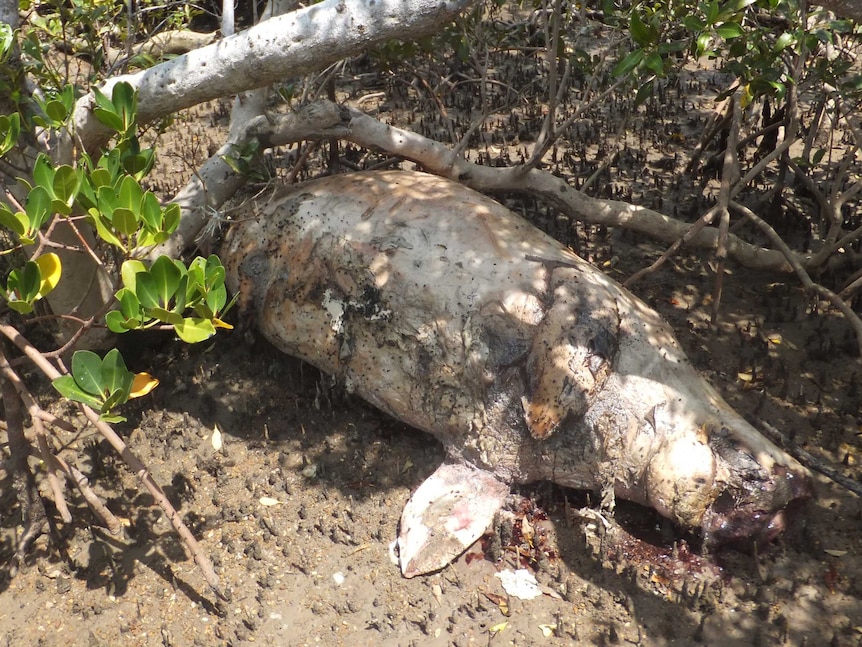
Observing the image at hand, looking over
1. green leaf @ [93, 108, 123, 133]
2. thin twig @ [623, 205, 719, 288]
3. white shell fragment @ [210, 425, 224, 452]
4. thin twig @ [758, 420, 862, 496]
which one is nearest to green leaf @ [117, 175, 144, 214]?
green leaf @ [93, 108, 123, 133]

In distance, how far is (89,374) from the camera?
9.73 ft

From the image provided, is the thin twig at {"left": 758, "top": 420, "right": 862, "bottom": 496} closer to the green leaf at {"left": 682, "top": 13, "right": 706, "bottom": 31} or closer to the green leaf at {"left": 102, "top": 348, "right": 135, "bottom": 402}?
the green leaf at {"left": 682, "top": 13, "right": 706, "bottom": 31}

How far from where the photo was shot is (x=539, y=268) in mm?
4031

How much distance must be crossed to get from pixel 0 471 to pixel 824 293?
473cm

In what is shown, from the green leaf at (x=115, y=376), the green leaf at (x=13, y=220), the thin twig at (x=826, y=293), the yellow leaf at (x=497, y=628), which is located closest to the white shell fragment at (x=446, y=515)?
the yellow leaf at (x=497, y=628)

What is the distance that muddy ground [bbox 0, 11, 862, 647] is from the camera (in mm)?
3643

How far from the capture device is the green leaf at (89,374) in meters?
2.94

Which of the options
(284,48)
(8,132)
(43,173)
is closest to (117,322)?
(43,173)

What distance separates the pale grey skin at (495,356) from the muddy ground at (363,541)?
0.73 feet

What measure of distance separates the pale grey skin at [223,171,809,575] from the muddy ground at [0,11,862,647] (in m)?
0.22

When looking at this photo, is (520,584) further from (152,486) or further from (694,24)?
(694,24)

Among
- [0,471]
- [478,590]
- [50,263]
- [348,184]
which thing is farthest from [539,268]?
[0,471]

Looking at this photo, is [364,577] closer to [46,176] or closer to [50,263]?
[50,263]

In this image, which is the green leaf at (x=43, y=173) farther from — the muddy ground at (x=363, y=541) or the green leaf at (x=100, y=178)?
the muddy ground at (x=363, y=541)
